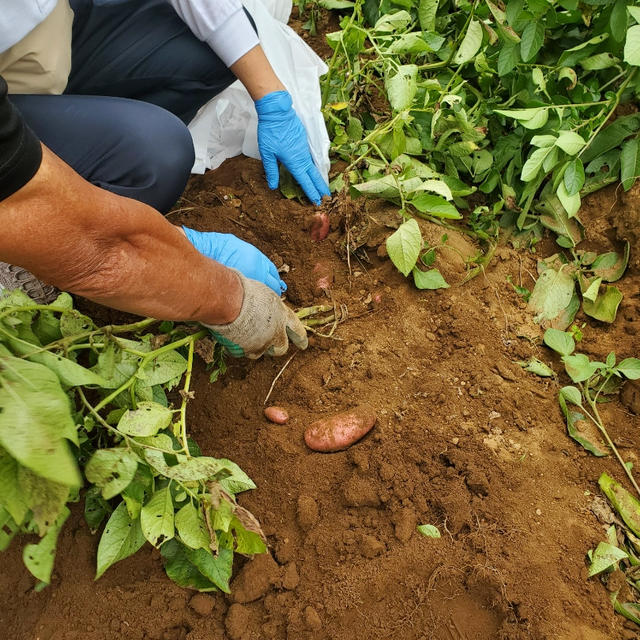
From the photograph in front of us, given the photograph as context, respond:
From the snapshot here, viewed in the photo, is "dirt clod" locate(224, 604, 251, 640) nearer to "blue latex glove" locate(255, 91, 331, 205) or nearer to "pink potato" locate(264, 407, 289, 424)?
"pink potato" locate(264, 407, 289, 424)

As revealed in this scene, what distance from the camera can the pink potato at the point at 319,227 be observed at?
174 cm

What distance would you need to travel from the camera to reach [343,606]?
1.13 m

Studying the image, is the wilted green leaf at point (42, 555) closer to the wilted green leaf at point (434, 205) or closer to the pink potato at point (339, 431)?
the pink potato at point (339, 431)

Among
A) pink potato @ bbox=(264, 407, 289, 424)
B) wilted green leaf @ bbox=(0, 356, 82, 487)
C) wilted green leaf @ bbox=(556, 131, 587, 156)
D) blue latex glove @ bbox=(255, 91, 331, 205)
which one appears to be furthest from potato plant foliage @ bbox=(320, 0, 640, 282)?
wilted green leaf @ bbox=(0, 356, 82, 487)

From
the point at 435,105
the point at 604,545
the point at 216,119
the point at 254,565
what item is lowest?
the point at 604,545

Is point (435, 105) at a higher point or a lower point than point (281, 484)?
higher


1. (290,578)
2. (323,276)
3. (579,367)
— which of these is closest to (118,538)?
(290,578)

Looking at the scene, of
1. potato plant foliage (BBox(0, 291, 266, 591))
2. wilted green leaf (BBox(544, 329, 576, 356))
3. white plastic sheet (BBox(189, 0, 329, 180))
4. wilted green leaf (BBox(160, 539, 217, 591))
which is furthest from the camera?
white plastic sheet (BBox(189, 0, 329, 180))

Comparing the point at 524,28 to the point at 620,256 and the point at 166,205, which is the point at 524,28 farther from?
the point at 166,205

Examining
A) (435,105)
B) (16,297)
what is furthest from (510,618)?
(435,105)

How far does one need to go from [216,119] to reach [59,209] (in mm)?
1256

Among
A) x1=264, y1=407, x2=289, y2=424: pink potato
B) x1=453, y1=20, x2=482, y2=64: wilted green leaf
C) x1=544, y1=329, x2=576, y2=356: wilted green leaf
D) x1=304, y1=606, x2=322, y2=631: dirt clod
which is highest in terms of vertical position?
x1=453, y1=20, x2=482, y2=64: wilted green leaf

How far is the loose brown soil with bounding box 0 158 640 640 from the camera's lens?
1.12m

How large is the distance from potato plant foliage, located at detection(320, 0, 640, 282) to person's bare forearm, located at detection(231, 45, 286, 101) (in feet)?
0.93
